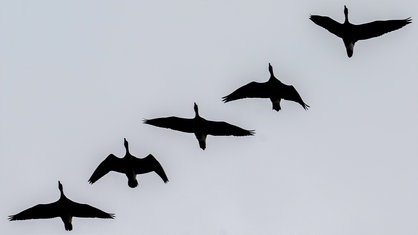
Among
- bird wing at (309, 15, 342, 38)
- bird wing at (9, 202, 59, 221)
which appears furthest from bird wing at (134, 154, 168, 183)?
bird wing at (309, 15, 342, 38)

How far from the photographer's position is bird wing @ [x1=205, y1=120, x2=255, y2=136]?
19.4m

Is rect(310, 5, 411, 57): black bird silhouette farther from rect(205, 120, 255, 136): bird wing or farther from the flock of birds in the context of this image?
rect(205, 120, 255, 136): bird wing

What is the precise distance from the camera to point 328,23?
773 inches

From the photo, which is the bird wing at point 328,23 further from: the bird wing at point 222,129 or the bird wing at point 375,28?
the bird wing at point 222,129

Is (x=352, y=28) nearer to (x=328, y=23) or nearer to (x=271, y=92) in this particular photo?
(x=328, y=23)

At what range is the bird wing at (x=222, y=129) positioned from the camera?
19.4m

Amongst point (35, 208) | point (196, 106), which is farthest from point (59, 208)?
point (196, 106)

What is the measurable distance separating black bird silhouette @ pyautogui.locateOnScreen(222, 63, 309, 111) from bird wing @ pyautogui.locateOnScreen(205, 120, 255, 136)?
719 mm

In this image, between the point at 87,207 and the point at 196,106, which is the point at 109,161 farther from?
the point at 196,106

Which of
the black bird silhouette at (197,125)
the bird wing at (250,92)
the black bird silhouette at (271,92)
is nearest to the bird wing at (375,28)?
the black bird silhouette at (271,92)

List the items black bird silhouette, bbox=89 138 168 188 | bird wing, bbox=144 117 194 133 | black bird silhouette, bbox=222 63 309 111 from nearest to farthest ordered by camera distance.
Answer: black bird silhouette, bbox=222 63 309 111 < black bird silhouette, bbox=89 138 168 188 < bird wing, bbox=144 117 194 133

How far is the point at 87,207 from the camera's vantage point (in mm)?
19641

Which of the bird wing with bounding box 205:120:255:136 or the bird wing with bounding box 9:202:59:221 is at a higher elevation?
the bird wing with bounding box 205:120:255:136

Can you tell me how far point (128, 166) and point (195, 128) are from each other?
214 cm
